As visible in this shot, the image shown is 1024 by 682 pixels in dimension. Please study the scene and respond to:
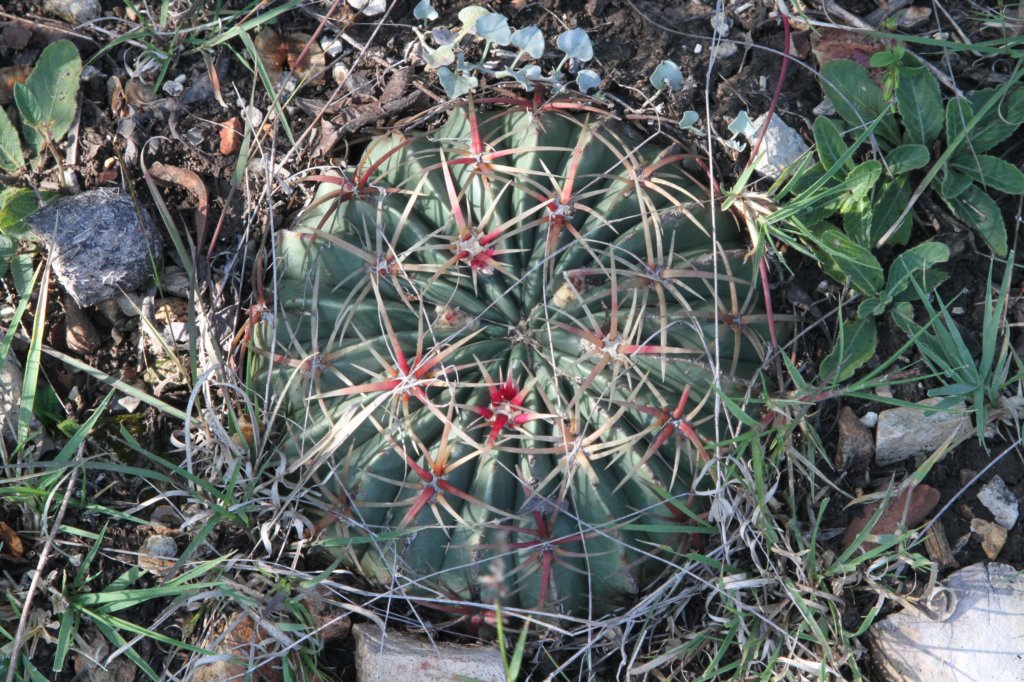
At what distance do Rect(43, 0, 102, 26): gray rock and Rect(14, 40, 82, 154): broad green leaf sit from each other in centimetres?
17

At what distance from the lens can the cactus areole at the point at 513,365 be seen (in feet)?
6.17

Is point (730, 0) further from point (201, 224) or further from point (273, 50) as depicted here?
point (201, 224)

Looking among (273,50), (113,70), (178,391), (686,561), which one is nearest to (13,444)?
(178,391)

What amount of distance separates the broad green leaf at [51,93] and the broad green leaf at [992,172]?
228cm

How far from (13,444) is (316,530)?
34.1 inches

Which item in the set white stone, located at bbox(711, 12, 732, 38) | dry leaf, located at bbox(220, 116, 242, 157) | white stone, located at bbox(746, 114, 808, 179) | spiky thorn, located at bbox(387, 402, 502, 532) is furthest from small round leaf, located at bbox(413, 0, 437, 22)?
spiky thorn, located at bbox(387, 402, 502, 532)

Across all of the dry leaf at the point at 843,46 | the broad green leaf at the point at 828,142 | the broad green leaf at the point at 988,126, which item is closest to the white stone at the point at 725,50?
the dry leaf at the point at 843,46

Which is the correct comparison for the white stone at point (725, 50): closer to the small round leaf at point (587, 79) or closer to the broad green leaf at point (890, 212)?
the small round leaf at point (587, 79)

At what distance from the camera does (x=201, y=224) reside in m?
2.47

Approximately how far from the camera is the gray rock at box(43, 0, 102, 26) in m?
2.60

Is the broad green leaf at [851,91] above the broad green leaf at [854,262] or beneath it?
above

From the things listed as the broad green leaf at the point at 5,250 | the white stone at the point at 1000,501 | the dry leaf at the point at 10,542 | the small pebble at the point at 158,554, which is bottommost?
the small pebble at the point at 158,554

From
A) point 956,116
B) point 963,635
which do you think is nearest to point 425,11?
point 956,116

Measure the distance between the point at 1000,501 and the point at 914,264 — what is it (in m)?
0.58
